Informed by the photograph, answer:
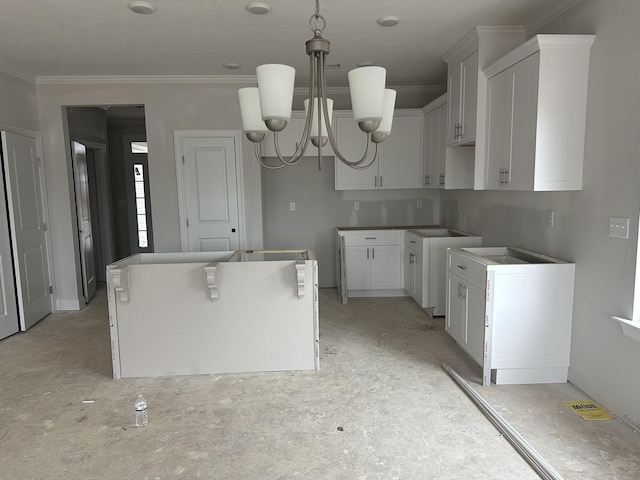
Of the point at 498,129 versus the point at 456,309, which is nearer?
the point at 498,129

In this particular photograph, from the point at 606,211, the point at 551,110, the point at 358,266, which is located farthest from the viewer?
the point at 358,266

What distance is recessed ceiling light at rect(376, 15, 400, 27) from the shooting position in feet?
10.3

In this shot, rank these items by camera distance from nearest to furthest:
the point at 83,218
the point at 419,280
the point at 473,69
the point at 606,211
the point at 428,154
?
the point at 606,211 < the point at 473,69 < the point at 419,280 < the point at 428,154 < the point at 83,218

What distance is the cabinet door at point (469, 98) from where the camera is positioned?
3510mm

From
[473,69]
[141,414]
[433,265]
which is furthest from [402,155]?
[141,414]

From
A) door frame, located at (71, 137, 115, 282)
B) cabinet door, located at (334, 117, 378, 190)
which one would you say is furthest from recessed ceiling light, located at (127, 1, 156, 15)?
door frame, located at (71, 137, 115, 282)

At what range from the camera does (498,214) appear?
394 cm

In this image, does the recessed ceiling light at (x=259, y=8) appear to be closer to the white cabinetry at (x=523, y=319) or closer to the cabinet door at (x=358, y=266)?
the white cabinetry at (x=523, y=319)

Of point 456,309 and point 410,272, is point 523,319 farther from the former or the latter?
point 410,272

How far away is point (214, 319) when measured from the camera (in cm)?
321

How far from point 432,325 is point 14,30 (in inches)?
171

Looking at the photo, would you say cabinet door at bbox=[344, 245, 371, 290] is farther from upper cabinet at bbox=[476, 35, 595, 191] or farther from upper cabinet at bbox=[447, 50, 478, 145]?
upper cabinet at bbox=[476, 35, 595, 191]

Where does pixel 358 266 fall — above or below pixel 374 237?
below

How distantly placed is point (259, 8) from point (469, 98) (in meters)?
1.85
